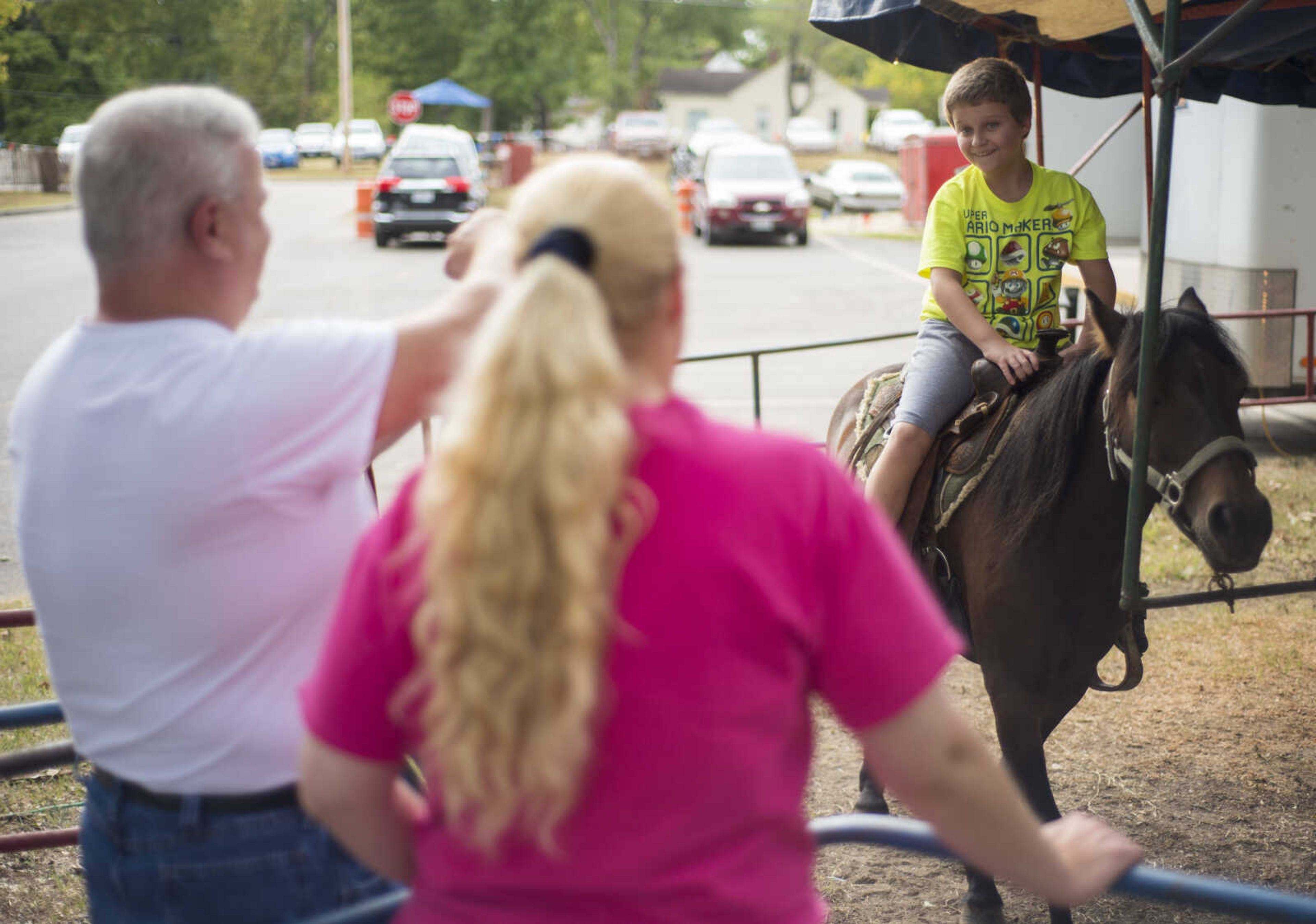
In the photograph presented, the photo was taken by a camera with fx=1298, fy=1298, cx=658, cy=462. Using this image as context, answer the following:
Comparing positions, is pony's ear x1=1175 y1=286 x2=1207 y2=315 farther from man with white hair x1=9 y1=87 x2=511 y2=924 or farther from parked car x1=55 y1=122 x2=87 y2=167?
parked car x1=55 y1=122 x2=87 y2=167

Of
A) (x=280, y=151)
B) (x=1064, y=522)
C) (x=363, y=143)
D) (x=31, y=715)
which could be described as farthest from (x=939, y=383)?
(x=363, y=143)

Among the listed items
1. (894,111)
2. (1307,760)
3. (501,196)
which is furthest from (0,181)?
(894,111)

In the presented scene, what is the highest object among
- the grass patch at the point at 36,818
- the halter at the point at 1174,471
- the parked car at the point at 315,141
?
the parked car at the point at 315,141

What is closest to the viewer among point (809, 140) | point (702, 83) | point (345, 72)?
point (345, 72)

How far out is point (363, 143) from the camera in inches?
2370

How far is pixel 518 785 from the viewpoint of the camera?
128 centimetres

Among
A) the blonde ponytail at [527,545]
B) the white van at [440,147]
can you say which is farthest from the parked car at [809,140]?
the blonde ponytail at [527,545]

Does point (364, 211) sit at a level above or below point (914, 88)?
below

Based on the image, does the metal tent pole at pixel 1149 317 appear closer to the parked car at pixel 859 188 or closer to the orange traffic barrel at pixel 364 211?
the orange traffic barrel at pixel 364 211

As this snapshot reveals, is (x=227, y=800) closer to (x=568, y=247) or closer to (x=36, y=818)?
(x=568, y=247)

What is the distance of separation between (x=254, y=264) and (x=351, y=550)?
1.49ft

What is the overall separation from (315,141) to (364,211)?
118 feet

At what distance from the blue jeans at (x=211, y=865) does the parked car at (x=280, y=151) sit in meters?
57.4

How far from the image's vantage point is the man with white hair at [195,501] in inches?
68.1
